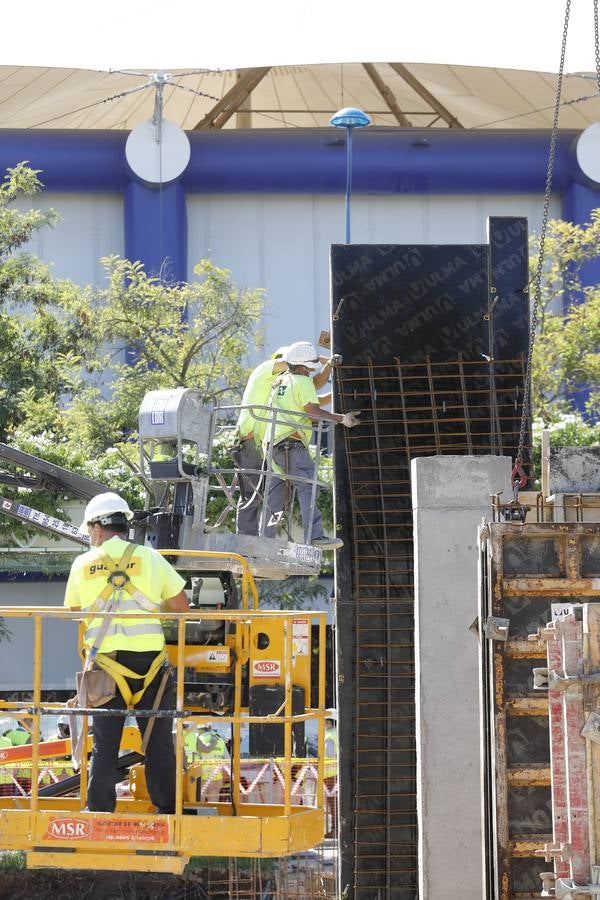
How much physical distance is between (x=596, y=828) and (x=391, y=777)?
5.71m

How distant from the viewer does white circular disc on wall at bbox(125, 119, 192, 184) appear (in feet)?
97.3

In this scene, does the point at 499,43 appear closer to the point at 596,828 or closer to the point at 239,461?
the point at 239,461

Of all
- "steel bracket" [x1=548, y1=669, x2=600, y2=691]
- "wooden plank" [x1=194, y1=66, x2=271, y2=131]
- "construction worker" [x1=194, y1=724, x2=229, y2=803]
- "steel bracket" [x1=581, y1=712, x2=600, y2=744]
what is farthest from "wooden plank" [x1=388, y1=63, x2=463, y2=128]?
"steel bracket" [x1=581, y1=712, x2=600, y2=744]

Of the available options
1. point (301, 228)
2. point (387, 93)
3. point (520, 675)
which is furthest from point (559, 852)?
point (387, 93)

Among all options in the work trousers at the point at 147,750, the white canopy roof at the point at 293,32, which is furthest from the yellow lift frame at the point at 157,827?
the white canopy roof at the point at 293,32

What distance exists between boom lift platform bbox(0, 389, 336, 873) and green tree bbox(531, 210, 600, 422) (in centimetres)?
1204

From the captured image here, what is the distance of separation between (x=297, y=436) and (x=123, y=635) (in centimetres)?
347

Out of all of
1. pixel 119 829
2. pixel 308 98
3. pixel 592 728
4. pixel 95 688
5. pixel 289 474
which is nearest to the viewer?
pixel 592 728

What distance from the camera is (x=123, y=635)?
28.4 ft

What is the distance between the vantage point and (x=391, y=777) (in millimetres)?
11883

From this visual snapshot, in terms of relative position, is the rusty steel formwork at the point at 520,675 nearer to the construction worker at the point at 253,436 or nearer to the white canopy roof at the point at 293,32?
the construction worker at the point at 253,436

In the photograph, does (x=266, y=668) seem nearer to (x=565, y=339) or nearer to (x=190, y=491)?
(x=190, y=491)

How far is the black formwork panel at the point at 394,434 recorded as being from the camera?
39.0 feet

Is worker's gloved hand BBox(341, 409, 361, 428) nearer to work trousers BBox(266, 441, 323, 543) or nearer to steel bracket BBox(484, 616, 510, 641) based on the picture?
work trousers BBox(266, 441, 323, 543)
